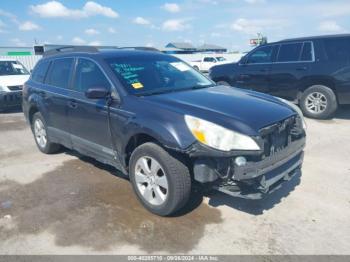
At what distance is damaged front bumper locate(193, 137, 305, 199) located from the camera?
3.23 meters

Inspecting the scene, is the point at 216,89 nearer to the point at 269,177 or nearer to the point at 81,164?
the point at 269,177

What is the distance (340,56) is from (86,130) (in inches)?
244

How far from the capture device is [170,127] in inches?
134

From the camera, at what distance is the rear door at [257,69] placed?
9.09m

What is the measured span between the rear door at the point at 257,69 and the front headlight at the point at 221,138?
20.4 feet

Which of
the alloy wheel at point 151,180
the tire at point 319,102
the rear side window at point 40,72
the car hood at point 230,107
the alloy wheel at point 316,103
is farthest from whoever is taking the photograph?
the alloy wheel at point 316,103

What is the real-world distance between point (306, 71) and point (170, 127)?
6.02 m

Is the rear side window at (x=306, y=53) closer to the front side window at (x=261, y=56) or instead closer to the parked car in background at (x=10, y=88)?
the front side window at (x=261, y=56)

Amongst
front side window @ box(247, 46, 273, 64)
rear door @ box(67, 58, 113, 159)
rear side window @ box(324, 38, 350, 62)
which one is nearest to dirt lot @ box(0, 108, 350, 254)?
rear door @ box(67, 58, 113, 159)

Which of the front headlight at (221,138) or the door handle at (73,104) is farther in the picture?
the door handle at (73,104)

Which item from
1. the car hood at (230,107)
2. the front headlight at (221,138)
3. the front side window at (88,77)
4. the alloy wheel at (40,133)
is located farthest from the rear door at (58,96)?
the front headlight at (221,138)

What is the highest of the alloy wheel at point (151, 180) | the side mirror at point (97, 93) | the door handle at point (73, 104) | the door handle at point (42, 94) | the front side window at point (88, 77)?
the front side window at point (88, 77)

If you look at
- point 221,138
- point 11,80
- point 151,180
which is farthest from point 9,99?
point 221,138

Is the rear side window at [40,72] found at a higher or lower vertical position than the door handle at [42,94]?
higher
